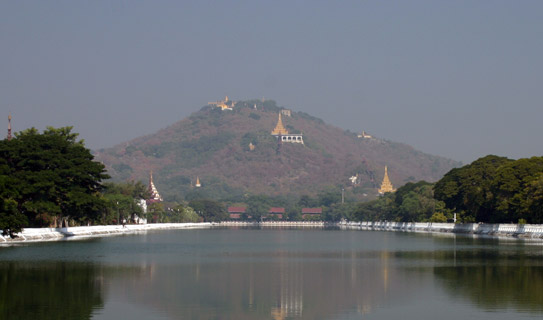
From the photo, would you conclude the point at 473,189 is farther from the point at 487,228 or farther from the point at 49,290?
the point at 49,290

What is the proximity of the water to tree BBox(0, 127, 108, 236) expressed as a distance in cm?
3239

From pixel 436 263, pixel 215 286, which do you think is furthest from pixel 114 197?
pixel 215 286

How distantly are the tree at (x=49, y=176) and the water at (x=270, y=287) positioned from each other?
3239cm

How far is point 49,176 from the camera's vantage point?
9425 cm

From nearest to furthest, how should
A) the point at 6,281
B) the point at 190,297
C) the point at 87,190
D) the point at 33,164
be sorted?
the point at 190,297
the point at 6,281
the point at 33,164
the point at 87,190

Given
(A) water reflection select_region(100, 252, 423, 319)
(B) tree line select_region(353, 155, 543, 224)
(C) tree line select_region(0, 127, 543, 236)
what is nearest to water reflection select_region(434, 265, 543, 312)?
(A) water reflection select_region(100, 252, 423, 319)

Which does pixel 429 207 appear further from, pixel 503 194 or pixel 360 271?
pixel 360 271

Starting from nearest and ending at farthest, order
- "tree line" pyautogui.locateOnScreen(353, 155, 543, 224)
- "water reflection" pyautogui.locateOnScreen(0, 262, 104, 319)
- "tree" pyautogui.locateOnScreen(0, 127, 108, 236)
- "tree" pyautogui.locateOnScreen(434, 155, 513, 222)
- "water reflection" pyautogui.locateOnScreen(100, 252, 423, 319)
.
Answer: "water reflection" pyautogui.locateOnScreen(0, 262, 104, 319)
"water reflection" pyautogui.locateOnScreen(100, 252, 423, 319)
"tree" pyautogui.locateOnScreen(0, 127, 108, 236)
"tree line" pyautogui.locateOnScreen(353, 155, 543, 224)
"tree" pyautogui.locateOnScreen(434, 155, 513, 222)

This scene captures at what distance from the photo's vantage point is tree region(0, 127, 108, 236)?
92.8m

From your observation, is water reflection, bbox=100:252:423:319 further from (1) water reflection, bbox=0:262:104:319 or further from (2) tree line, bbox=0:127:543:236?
(2) tree line, bbox=0:127:543:236

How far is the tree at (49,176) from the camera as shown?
9275 cm

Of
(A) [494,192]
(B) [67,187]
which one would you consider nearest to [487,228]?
(A) [494,192]

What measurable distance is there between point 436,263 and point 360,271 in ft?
28.4

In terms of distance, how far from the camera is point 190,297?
35.0 metres
